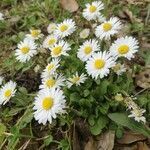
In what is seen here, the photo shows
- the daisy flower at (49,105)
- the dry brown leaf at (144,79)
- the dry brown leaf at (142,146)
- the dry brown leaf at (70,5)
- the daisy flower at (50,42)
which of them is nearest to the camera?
the daisy flower at (49,105)

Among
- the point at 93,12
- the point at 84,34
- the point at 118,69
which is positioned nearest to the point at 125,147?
the point at 118,69

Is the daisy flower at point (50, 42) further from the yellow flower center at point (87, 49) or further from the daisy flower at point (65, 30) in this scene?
the yellow flower center at point (87, 49)

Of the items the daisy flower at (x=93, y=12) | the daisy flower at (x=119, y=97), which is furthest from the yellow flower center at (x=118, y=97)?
the daisy flower at (x=93, y=12)

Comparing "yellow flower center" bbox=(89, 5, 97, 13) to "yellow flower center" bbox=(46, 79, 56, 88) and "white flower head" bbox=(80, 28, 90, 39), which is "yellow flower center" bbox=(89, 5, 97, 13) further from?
"yellow flower center" bbox=(46, 79, 56, 88)

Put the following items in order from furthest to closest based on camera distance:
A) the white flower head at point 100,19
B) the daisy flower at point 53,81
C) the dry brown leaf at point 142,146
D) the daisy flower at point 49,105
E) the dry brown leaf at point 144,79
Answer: the white flower head at point 100,19
the dry brown leaf at point 144,79
the daisy flower at point 53,81
the dry brown leaf at point 142,146
the daisy flower at point 49,105

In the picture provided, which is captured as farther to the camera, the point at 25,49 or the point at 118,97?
the point at 25,49

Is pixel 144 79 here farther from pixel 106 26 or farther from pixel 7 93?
pixel 7 93

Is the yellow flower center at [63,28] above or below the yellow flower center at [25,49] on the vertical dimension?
above
